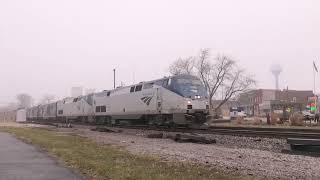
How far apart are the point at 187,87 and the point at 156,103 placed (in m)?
2.83

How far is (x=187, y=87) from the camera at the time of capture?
31.3 meters

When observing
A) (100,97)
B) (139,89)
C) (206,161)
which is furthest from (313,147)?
(100,97)

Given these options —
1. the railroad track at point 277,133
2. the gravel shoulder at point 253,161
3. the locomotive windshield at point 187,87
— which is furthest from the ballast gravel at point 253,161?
the locomotive windshield at point 187,87

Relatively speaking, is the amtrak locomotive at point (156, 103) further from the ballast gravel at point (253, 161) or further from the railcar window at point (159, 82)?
the ballast gravel at point (253, 161)

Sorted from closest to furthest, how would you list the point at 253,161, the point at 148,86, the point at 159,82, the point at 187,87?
the point at 253,161
the point at 187,87
the point at 159,82
the point at 148,86

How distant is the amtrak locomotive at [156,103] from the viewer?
30330 mm

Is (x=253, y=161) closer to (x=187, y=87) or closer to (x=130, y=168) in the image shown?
(x=130, y=168)

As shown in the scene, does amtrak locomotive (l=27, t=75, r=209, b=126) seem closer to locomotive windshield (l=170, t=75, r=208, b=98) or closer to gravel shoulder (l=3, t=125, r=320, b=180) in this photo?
locomotive windshield (l=170, t=75, r=208, b=98)

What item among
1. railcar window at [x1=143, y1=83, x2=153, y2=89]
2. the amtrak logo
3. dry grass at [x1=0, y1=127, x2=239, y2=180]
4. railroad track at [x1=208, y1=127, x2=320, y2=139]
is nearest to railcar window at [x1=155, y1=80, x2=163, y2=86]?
railcar window at [x1=143, y1=83, x2=153, y2=89]

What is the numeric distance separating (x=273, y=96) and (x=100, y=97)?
114 metres

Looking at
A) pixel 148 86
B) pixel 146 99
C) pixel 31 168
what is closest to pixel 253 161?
pixel 31 168

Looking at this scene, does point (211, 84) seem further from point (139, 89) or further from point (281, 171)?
point (281, 171)

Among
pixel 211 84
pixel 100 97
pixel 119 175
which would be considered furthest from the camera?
pixel 211 84

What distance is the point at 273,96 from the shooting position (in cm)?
15388
